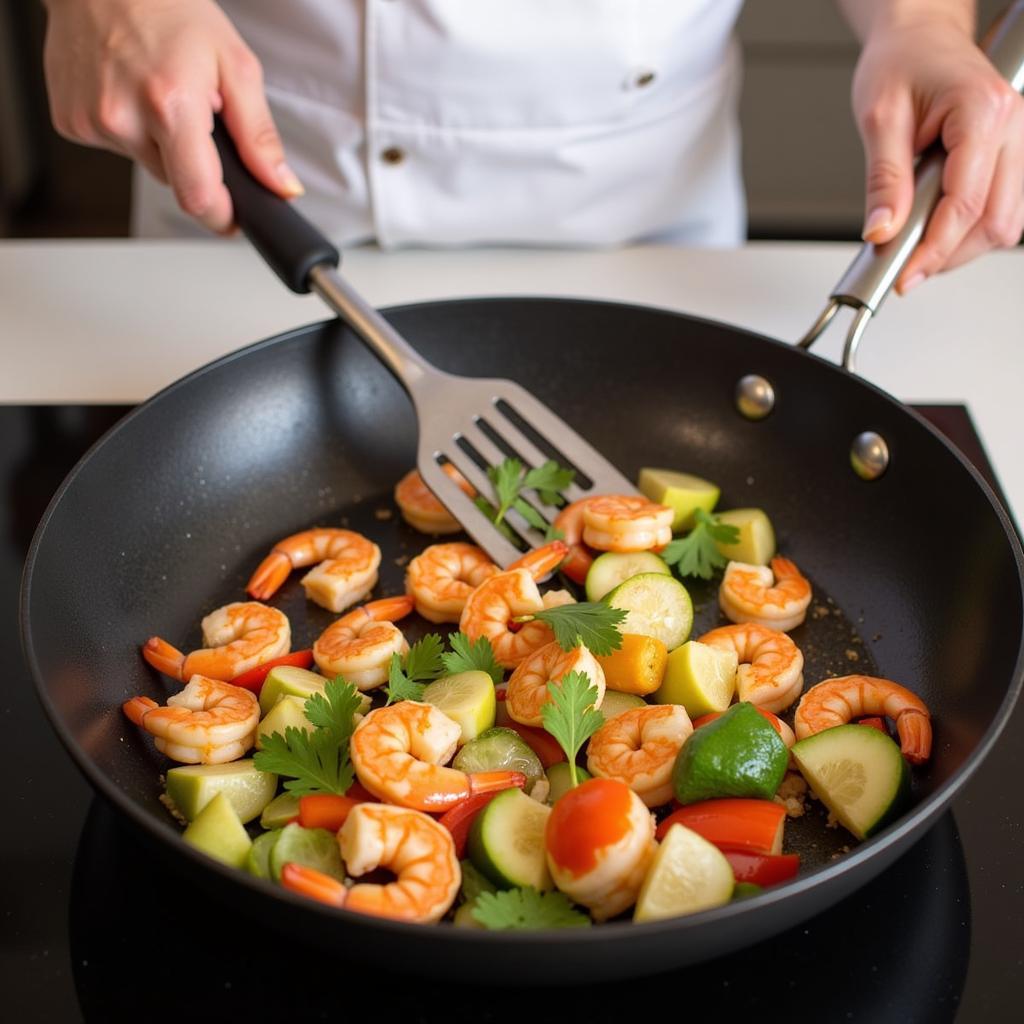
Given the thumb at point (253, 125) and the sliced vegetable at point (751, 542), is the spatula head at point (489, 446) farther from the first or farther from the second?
the thumb at point (253, 125)

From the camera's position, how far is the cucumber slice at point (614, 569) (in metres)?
1.39

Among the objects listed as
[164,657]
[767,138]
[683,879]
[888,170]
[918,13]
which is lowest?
[767,138]

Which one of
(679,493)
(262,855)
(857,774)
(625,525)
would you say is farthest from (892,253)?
(262,855)

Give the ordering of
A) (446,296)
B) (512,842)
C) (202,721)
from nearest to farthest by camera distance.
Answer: (512,842), (202,721), (446,296)

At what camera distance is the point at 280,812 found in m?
1.12

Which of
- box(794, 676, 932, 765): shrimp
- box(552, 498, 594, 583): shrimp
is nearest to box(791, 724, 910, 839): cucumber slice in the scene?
box(794, 676, 932, 765): shrimp

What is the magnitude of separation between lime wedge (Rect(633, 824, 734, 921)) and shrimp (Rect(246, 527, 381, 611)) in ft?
1.80

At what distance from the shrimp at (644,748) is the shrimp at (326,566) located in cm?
38

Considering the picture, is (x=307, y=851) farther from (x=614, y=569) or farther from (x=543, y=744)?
(x=614, y=569)

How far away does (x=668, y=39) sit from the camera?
5.98 ft

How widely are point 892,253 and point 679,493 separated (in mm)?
402

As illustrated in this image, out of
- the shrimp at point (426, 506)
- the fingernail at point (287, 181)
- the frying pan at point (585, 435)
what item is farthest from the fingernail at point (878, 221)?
the fingernail at point (287, 181)

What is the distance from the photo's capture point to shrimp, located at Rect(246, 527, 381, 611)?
1.40 meters

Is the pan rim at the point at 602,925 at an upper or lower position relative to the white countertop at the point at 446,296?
upper
